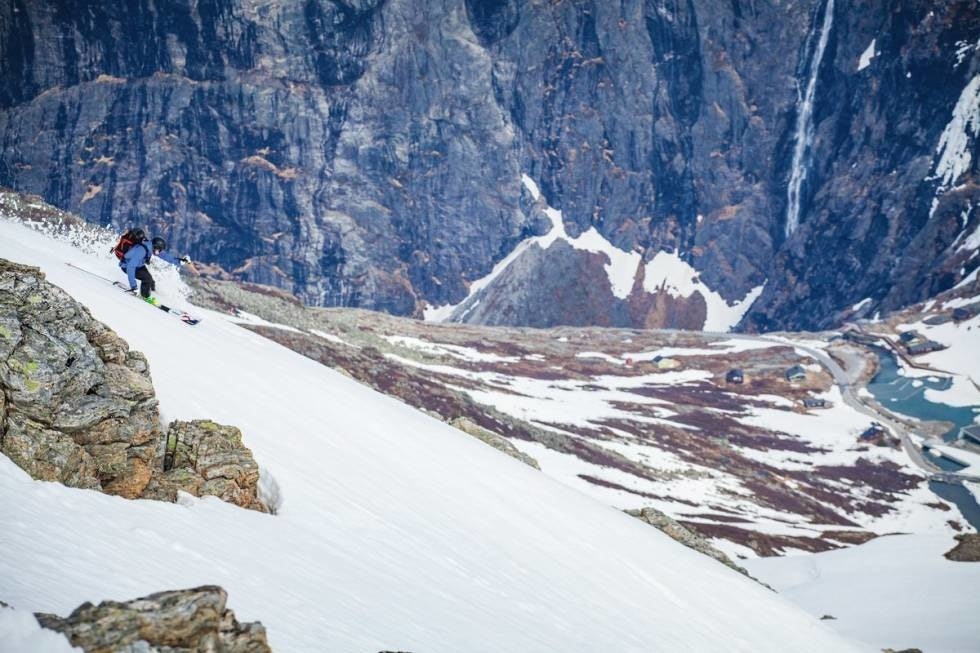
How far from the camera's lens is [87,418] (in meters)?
12.5

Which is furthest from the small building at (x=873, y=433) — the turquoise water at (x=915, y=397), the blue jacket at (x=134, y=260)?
the blue jacket at (x=134, y=260)

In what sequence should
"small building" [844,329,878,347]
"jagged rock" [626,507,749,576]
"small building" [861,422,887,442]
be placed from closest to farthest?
"jagged rock" [626,507,749,576], "small building" [861,422,887,442], "small building" [844,329,878,347]

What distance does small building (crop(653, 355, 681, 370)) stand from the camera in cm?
13912

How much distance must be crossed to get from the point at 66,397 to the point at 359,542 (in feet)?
16.5

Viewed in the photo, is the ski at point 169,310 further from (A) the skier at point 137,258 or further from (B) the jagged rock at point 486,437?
(B) the jagged rock at point 486,437

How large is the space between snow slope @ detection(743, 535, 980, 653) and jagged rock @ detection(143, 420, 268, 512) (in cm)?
2118

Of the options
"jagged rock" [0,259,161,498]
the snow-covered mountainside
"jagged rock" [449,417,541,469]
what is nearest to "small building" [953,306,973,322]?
the snow-covered mountainside

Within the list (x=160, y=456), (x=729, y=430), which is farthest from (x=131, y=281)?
(x=729, y=430)

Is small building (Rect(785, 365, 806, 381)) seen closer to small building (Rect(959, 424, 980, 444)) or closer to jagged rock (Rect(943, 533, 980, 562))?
small building (Rect(959, 424, 980, 444))

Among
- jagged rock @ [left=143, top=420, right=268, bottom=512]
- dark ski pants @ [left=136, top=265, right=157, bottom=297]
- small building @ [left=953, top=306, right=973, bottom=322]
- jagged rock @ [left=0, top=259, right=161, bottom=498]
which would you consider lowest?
jagged rock @ [left=143, top=420, right=268, bottom=512]

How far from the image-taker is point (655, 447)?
252 feet

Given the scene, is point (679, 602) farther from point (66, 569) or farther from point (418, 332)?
point (418, 332)

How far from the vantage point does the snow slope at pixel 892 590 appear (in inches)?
1069

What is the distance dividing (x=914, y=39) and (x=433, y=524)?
716ft
